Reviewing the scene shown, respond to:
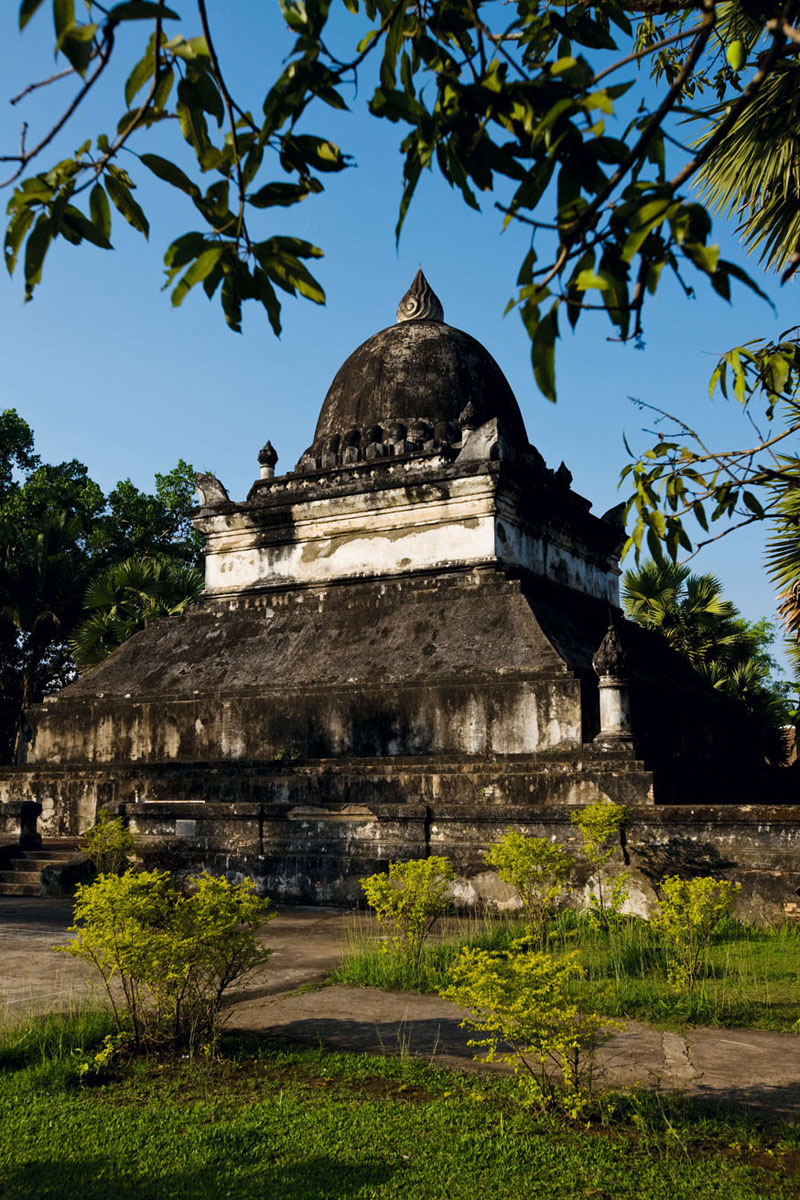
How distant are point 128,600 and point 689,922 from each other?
61.3 feet

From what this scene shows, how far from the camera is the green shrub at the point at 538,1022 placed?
392cm

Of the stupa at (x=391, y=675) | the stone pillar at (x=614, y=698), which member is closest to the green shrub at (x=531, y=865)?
the stupa at (x=391, y=675)

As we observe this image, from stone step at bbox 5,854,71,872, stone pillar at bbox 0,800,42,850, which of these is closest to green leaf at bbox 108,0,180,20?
stone step at bbox 5,854,71,872

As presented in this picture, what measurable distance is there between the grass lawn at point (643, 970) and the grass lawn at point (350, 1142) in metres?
0.80

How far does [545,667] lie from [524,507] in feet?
12.7

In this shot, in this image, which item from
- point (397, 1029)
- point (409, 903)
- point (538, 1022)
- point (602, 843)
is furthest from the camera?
point (602, 843)

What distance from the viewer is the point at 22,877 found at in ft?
37.1

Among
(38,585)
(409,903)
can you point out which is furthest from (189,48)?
(38,585)

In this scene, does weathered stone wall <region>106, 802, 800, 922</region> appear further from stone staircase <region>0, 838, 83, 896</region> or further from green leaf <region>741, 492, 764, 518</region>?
green leaf <region>741, 492, 764, 518</region>

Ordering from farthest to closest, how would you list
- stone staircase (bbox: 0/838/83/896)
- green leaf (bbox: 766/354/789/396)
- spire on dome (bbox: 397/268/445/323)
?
spire on dome (bbox: 397/268/445/323) → stone staircase (bbox: 0/838/83/896) → green leaf (bbox: 766/354/789/396)

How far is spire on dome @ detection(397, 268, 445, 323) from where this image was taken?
1867 centimetres

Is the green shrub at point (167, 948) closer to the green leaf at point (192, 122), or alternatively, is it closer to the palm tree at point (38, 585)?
the green leaf at point (192, 122)

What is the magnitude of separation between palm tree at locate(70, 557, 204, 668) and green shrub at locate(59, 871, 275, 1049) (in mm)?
16820

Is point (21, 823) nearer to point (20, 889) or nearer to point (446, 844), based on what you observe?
point (20, 889)
